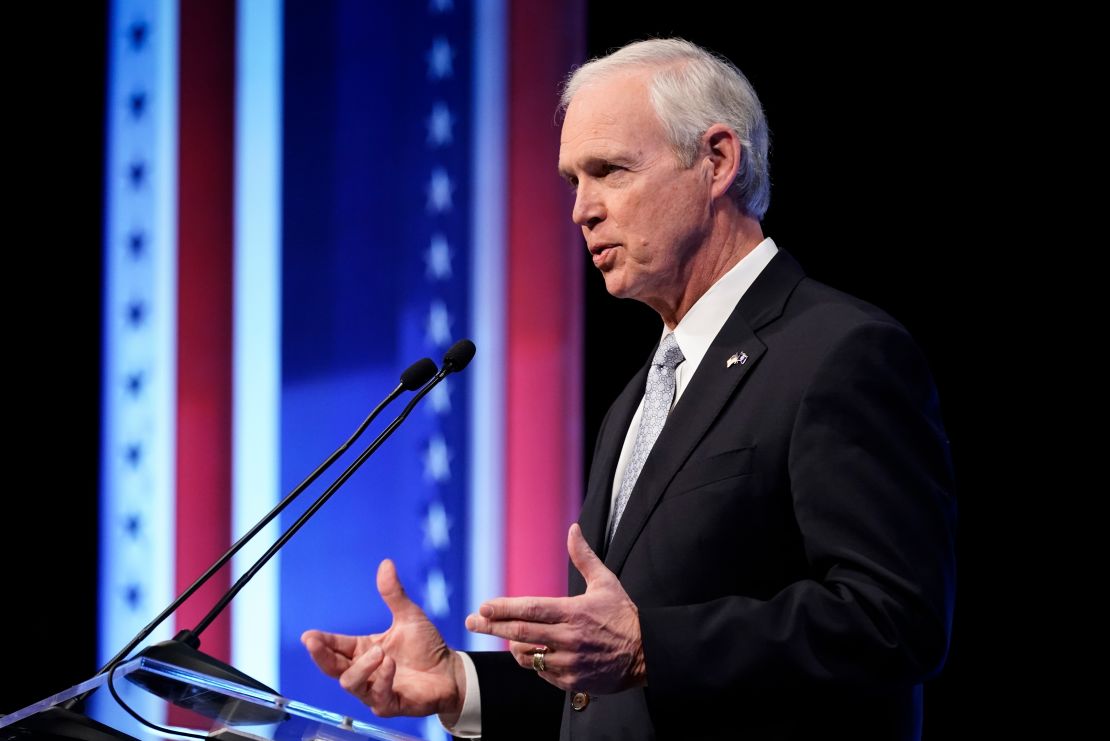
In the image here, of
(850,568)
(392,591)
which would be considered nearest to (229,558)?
(392,591)

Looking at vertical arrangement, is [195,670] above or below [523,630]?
below

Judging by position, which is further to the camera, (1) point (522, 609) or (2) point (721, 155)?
(2) point (721, 155)

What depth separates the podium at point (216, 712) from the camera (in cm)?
109

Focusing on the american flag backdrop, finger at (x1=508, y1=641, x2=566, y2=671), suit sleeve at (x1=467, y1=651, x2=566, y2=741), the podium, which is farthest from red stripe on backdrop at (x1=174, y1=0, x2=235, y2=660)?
finger at (x1=508, y1=641, x2=566, y2=671)

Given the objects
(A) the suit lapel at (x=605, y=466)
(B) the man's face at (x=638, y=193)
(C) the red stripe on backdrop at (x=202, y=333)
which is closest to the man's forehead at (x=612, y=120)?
(B) the man's face at (x=638, y=193)

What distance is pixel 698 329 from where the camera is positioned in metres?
1.60

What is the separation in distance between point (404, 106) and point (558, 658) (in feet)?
7.97

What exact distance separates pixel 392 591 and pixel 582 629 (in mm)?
384

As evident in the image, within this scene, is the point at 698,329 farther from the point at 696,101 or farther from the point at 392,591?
the point at 392,591

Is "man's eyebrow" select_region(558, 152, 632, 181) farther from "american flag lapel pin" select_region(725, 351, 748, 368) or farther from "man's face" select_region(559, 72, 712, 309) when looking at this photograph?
"american flag lapel pin" select_region(725, 351, 748, 368)

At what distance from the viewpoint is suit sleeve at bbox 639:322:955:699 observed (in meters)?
1.18

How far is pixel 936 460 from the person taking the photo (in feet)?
4.24

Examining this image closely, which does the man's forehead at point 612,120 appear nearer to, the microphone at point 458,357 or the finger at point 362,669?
the microphone at point 458,357

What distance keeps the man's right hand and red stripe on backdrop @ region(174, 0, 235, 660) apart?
177cm
